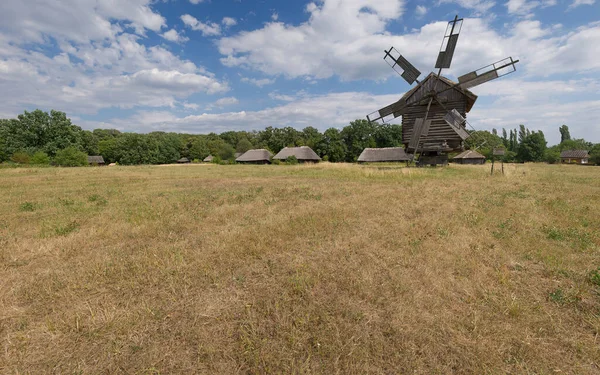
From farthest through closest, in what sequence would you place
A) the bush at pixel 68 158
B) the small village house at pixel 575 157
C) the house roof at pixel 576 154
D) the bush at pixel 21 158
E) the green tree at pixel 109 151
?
the green tree at pixel 109 151
the house roof at pixel 576 154
the small village house at pixel 575 157
the bush at pixel 68 158
the bush at pixel 21 158

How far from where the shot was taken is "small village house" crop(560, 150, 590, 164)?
65.6 meters

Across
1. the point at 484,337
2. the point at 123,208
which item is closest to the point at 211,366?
the point at 484,337

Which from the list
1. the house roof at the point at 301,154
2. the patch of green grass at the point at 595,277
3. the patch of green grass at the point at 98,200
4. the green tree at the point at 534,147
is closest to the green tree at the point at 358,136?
the house roof at the point at 301,154

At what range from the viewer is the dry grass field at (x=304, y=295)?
8.29 feet

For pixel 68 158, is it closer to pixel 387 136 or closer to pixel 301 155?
pixel 301 155

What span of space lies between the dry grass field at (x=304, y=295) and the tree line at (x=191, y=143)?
111 ft

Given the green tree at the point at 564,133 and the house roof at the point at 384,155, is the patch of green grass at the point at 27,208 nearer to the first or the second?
the house roof at the point at 384,155

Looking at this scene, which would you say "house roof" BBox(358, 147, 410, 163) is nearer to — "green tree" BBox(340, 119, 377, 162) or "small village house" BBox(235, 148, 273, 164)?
"green tree" BBox(340, 119, 377, 162)

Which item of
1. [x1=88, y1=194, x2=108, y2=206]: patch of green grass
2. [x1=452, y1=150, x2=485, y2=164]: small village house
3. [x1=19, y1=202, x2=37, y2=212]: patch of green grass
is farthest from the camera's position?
[x1=452, y1=150, x2=485, y2=164]: small village house

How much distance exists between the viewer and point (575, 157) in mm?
66750

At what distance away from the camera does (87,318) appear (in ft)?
10.0

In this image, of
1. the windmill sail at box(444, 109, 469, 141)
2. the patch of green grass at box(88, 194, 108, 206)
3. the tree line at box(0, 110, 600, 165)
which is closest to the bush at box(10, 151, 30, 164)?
the tree line at box(0, 110, 600, 165)

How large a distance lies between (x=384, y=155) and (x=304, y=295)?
2175 inches

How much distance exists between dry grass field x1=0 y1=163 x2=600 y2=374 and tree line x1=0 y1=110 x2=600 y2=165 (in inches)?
1332
